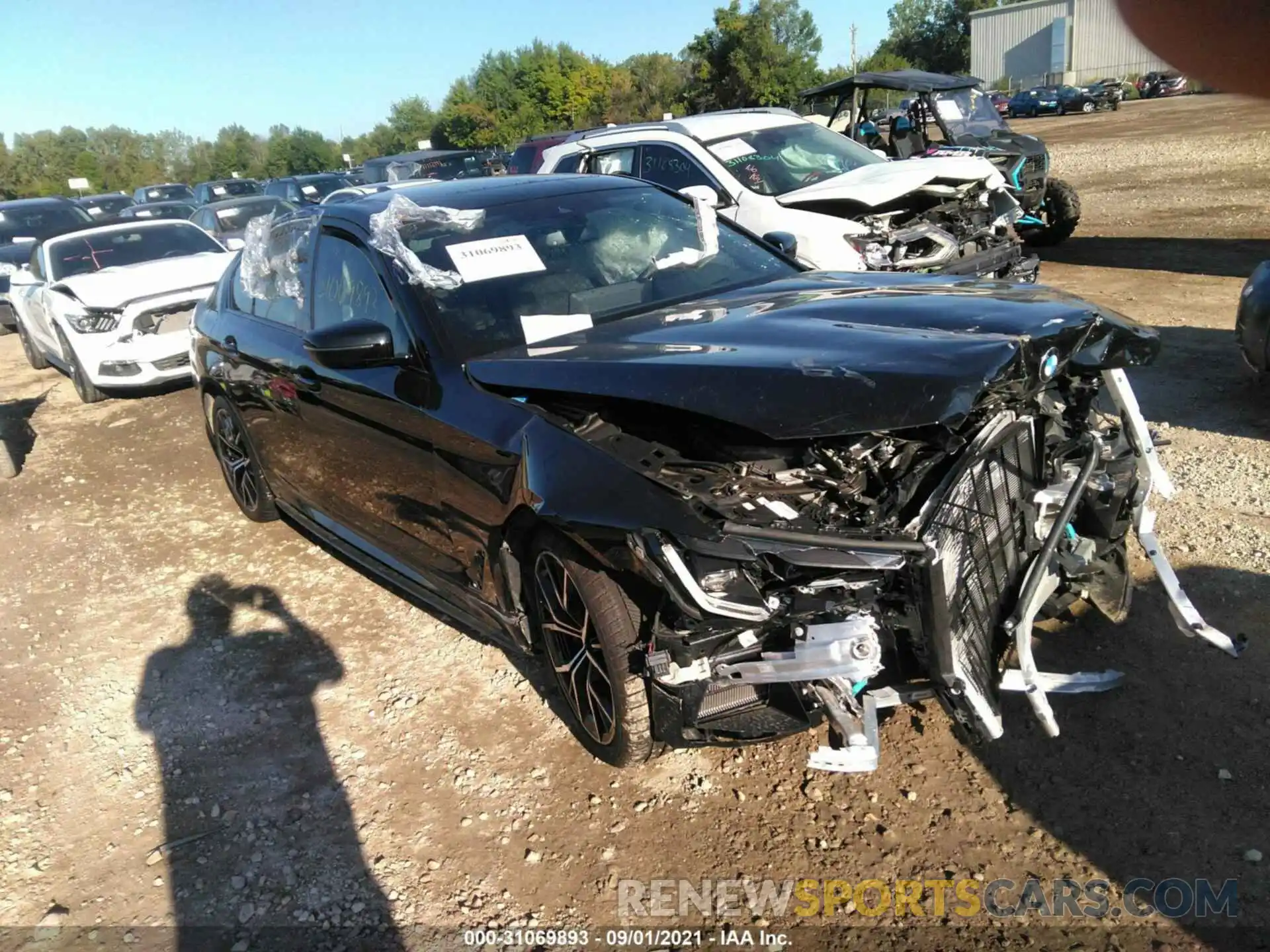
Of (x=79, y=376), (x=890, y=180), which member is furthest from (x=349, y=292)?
(x=79, y=376)

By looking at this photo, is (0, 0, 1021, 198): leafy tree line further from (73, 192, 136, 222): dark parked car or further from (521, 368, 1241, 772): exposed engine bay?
(521, 368, 1241, 772): exposed engine bay

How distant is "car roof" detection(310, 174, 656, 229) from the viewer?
4.01m

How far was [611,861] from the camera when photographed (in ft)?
9.03

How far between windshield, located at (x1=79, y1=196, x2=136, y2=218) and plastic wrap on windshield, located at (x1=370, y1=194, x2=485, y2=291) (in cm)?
1473

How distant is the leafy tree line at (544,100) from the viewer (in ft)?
161

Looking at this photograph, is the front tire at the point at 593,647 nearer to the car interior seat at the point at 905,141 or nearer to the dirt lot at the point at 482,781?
the dirt lot at the point at 482,781

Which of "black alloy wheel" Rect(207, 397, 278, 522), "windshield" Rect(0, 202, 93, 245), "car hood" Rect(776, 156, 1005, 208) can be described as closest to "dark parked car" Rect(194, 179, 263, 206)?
"windshield" Rect(0, 202, 93, 245)

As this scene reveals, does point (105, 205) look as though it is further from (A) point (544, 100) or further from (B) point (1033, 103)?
(A) point (544, 100)

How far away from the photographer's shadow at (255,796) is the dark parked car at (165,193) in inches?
916

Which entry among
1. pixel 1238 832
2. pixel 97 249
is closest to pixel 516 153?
pixel 97 249

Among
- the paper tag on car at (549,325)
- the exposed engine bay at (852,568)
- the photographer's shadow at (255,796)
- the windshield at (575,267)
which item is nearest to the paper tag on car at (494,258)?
the windshield at (575,267)

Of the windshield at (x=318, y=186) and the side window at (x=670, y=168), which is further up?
the windshield at (x=318, y=186)

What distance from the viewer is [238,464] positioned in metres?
5.62

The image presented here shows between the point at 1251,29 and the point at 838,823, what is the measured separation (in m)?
2.40
